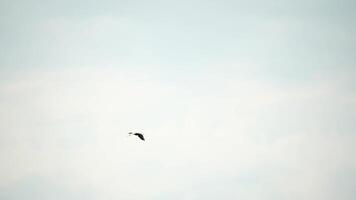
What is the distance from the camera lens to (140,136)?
70.4 m

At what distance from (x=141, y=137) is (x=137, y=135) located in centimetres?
119

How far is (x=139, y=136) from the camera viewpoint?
230 feet

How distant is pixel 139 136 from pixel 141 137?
0.41m

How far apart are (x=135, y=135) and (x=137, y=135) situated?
51cm

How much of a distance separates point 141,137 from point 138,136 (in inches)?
23.4

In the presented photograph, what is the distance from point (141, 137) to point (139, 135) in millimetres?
709

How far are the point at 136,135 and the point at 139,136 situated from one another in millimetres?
1089

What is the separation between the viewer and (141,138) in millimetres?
70250

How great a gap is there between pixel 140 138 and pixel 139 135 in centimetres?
52

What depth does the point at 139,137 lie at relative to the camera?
70.4m

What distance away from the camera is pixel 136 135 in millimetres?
69250

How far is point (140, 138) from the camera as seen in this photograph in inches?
2761

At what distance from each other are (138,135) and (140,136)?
81 centimetres

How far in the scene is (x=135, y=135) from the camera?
69.1m
